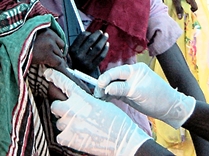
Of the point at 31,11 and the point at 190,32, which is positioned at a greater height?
the point at 31,11

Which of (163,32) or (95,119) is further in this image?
(163,32)

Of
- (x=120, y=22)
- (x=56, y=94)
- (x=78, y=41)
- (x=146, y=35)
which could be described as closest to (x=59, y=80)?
(x=56, y=94)

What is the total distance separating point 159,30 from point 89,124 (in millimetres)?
405

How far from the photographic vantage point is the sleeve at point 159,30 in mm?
1054

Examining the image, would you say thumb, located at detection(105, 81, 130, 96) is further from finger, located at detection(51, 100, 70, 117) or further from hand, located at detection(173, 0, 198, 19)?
hand, located at detection(173, 0, 198, 19)

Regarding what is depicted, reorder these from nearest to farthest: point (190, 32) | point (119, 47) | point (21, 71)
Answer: point (21, 71), point (119, 47), point (190, 32)

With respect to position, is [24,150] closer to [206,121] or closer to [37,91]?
[37,91]

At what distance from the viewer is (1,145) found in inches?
26.8

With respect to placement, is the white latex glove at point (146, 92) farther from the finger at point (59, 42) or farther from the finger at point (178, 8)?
the finger at point (178, 8)

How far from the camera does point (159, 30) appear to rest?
1.05m

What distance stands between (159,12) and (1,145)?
0.56m

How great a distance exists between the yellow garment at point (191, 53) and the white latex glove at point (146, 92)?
657 millimetres

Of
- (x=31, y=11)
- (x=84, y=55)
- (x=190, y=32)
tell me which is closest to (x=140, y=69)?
(x=84, y=55)

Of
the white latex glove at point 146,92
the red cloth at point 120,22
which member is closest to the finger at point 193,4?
the red cloth at point 120,22
